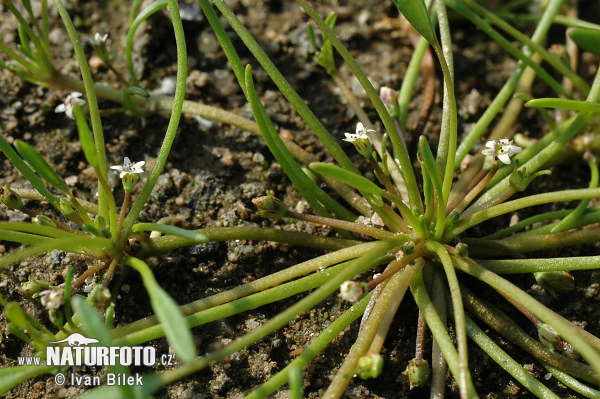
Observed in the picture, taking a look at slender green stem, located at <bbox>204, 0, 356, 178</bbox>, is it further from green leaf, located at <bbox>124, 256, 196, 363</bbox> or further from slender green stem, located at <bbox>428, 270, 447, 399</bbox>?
green leaf, located at <bbox>124, 256, 196, 363</bbox>

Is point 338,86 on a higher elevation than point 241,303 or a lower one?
higher

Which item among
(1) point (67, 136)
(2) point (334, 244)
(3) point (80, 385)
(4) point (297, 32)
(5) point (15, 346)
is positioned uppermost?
(4) point (297, 32)

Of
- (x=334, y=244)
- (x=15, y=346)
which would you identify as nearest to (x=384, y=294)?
(x=334, y=244)

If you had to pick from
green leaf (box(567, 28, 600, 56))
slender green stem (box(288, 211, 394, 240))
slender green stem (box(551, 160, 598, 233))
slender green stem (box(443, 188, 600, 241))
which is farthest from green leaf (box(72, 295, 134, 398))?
green leaf (box(567, 28, 600, 56))

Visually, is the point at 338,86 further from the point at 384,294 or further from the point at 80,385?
the point at 80,385

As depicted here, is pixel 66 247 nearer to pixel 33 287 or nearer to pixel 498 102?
pixel 33 287

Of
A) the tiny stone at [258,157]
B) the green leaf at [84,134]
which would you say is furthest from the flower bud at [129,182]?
the tiny stone at [258,157]

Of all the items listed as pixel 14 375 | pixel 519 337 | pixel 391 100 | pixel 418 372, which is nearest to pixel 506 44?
pixel 391 100

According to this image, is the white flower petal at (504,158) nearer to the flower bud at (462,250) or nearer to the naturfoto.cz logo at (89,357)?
the flower bud at (462,250)
